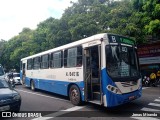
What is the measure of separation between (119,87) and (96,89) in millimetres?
1248

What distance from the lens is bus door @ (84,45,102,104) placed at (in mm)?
8339

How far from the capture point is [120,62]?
7.66m

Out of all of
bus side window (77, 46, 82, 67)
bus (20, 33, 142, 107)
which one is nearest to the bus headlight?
bus (20, 33, 142, 107)

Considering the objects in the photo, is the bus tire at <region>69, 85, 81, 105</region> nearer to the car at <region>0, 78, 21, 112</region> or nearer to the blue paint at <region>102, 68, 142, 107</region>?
the blue paint at <region>102, 68, 142, 107</region>

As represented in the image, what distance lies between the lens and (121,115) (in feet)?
24.3

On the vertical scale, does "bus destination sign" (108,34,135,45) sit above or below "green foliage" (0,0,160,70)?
below

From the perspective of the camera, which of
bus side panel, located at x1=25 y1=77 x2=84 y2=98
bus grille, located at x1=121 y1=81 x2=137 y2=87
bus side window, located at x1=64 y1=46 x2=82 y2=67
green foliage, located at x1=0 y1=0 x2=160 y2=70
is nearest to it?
bus grille, located at x1=121 y1=81 x2=137 y2=87

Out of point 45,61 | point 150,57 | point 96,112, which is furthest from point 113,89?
point 150,57

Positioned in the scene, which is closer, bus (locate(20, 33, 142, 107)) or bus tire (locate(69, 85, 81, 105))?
bus (locate(20, 33, 142, 107))

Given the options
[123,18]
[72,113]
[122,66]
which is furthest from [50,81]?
[123,18]

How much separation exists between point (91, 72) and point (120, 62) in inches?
57.4

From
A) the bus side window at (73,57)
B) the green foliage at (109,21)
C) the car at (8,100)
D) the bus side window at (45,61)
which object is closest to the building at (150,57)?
the green foliage at (109,21)

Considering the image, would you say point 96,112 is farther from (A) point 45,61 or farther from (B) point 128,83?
(A) point 45,61

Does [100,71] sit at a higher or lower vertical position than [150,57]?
lower
